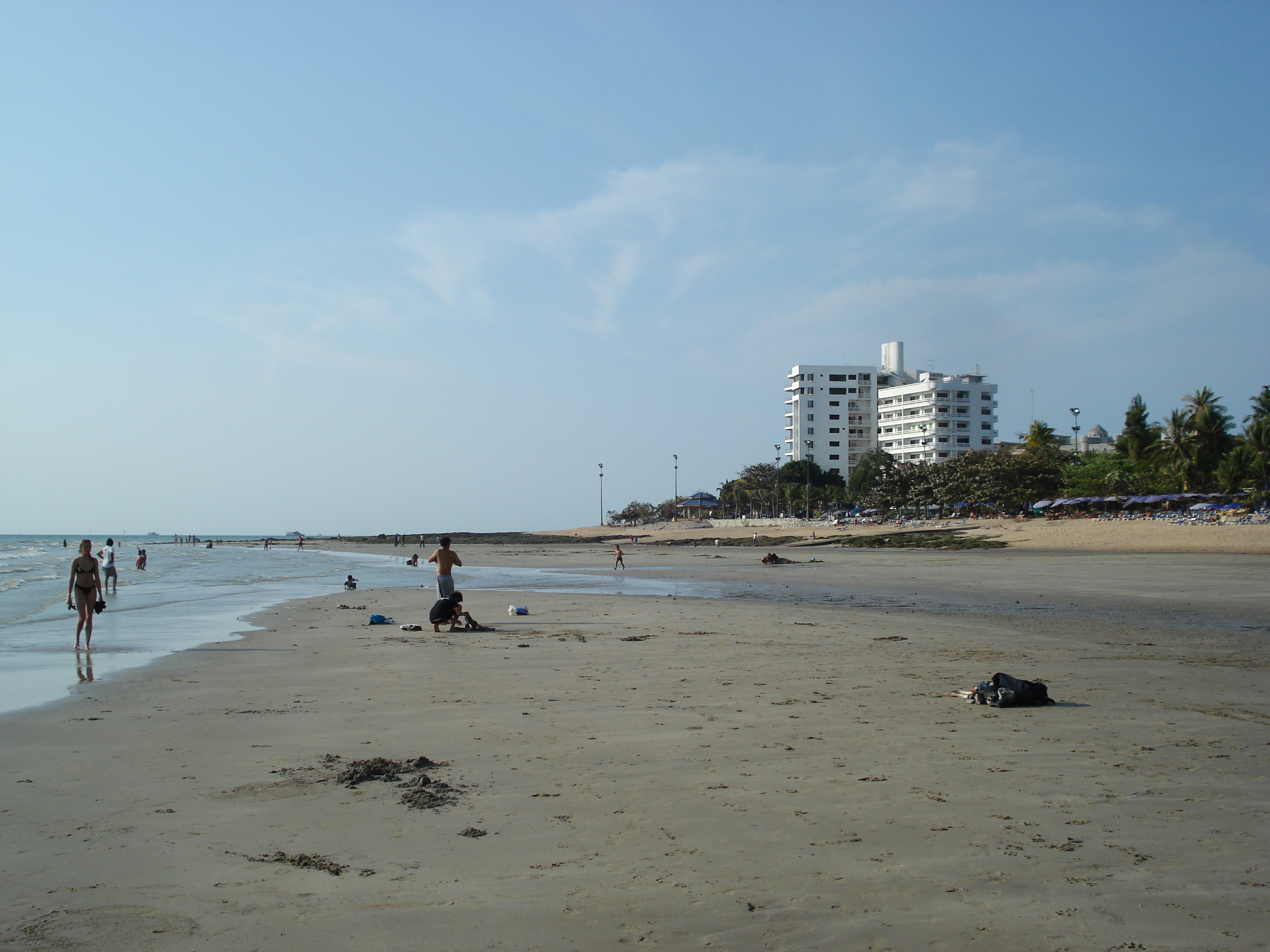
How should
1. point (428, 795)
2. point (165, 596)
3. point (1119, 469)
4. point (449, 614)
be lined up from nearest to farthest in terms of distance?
1. point (428, 795)
2. point (449, 614)
3. point (165, 596)
4. point (1119, 469)

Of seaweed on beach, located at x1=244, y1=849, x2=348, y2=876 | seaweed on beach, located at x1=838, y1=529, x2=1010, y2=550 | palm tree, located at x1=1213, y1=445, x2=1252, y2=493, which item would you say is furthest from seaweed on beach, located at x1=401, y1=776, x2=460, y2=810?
palm tree, located at x1=1213, y1=445, x2=1252, y2=493

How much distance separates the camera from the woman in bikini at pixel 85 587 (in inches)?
545

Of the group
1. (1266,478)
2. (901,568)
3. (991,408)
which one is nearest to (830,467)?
(991,408)

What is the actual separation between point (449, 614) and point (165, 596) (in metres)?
16.4

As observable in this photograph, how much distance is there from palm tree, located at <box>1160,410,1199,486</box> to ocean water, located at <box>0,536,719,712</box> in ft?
184

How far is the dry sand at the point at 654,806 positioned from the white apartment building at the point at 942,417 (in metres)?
128

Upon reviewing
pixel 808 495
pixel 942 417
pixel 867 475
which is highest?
pixel 942 417

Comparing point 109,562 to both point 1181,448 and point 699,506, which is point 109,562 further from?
point 699,506

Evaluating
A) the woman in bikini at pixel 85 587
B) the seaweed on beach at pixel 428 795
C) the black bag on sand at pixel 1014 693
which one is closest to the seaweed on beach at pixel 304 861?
the seaweed on beach at pixel 428 795

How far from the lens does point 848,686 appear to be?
31.8 feet

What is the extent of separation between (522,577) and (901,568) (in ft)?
57.7

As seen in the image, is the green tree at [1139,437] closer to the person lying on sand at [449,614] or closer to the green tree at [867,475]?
the green tree at [867,475]

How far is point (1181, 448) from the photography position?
69.0 metres

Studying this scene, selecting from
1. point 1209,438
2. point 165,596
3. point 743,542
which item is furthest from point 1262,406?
point 165,596
